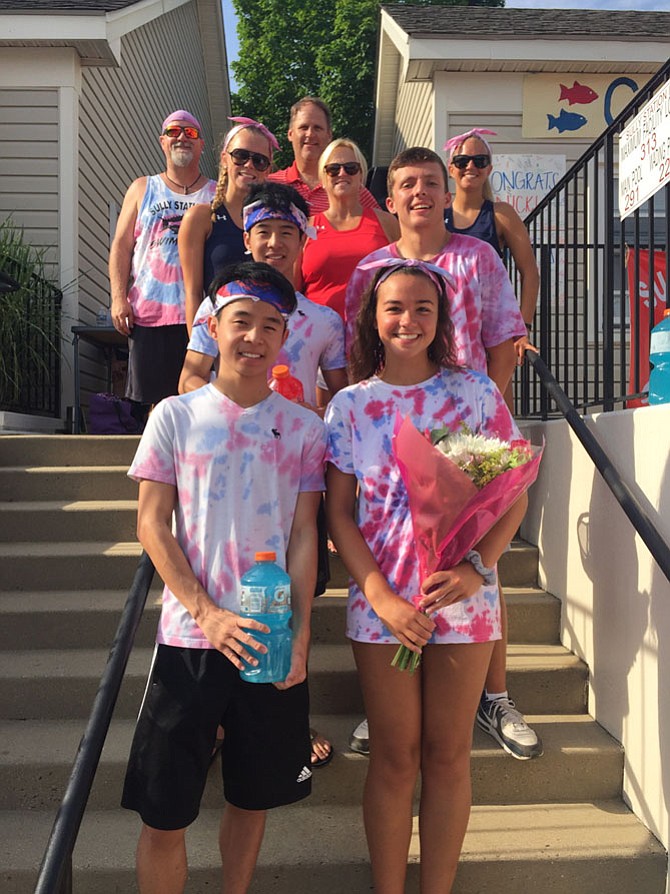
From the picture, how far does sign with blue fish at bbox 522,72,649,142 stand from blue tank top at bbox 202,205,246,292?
6231mm

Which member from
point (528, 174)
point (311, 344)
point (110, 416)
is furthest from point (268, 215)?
point (528, 174)

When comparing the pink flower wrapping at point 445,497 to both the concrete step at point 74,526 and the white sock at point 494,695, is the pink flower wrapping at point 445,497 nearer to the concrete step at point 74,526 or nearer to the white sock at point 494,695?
the white sock at point 494,695

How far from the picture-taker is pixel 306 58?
952 inches

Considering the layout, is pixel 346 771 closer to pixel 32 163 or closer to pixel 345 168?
pixel 345 168

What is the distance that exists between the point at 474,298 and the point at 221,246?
989mm

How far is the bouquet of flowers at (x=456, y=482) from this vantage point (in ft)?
6.72

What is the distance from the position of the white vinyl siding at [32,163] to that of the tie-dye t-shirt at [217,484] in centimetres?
683

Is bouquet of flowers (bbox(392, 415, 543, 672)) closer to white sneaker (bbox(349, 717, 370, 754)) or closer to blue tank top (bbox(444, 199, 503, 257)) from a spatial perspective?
white sneaker (bbox(349, 717, 370, 754))

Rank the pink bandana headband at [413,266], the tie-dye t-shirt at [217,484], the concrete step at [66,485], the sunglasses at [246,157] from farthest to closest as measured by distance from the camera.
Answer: the concrete step at [66,485] → the sunglasses at [246,157] → the pink bandana headband at [413,266] → the tie-dye t-shirt at [217,484]

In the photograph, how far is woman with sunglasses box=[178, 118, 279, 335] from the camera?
3254 mm

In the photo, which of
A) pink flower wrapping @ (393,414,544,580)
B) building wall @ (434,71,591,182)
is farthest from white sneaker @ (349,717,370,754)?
building wall @ (434,71,591,182)

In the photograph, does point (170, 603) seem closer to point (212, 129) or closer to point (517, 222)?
point (517, 222)

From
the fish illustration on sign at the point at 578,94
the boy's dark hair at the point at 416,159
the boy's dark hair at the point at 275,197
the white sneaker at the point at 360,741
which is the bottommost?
the white sneaker at the point at 360,741

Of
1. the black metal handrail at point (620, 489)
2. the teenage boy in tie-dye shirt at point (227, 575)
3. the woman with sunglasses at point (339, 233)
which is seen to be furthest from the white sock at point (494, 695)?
the woman with sunglasses at point (339, 233)
